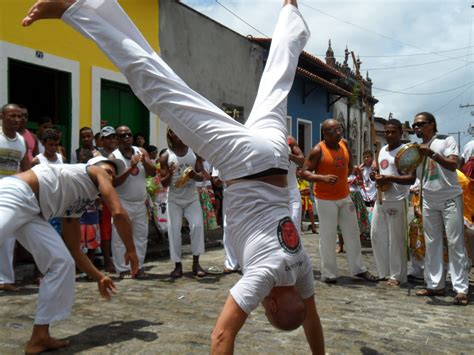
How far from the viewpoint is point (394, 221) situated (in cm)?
656

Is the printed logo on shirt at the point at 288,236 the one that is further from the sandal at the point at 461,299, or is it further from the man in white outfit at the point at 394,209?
the man in white outfit at the point at 394,209

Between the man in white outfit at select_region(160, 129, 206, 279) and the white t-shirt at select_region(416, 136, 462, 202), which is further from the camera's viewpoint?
the man in white outfit at select_region(160, 129, 206, 279)

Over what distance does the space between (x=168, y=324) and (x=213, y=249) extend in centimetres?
511

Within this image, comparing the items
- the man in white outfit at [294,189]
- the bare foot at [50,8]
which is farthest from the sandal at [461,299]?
the bare foot at [50,8]

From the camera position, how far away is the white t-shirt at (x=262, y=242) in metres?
2.86

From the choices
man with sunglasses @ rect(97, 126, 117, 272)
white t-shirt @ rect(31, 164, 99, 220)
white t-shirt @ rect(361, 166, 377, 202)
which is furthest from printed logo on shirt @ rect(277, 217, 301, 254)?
white t-shirt @ rect(361, 166, 377, 202)

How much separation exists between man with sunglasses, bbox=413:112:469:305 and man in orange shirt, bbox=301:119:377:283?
98cm

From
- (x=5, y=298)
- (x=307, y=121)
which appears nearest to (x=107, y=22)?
(x=5, y=298)

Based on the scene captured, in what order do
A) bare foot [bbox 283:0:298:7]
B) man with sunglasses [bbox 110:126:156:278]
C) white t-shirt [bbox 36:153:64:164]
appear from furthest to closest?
man with sunglasses [bbox 110:126:156:278]
white t-shirt [bbox 36:153:64:164]
bare foot [bbox 283:0:298:7]

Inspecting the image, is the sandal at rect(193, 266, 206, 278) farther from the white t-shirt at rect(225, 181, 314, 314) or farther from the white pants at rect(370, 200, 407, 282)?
the white t-shirt at rect(225, 181, 314, 314)

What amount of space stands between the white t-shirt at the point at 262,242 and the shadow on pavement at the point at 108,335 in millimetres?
1573

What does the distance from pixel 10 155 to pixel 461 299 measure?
520cm

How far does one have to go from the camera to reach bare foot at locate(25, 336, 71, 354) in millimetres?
3879

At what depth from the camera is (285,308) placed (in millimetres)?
2887
